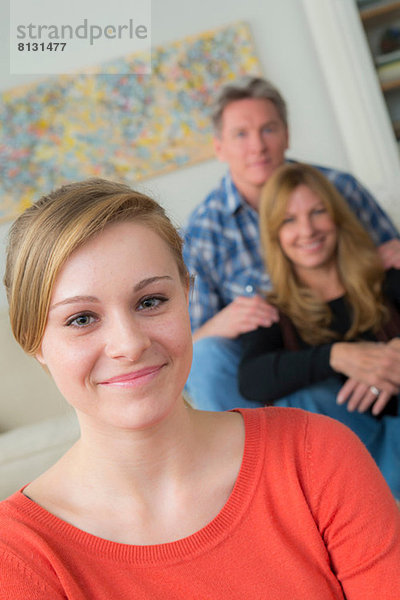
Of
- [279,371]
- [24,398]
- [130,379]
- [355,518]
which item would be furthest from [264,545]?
[24,398]

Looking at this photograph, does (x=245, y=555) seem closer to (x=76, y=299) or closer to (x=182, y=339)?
(x=182, y=339)

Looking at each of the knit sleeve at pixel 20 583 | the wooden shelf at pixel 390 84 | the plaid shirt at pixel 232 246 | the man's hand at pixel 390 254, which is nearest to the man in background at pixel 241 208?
the plaid shirt at pixel 232 246

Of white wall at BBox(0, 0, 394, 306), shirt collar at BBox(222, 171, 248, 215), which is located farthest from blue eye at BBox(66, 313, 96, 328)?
white wall at BBox(0, 0, 394, 306)

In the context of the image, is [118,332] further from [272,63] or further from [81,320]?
[272,63]

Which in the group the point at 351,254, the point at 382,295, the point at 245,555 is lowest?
the point at 245,555

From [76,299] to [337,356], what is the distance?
3.81 feet

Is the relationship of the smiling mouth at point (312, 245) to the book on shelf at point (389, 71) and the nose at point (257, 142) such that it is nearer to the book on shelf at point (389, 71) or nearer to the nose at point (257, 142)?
the nose at point (257, 142)

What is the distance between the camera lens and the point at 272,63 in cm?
362

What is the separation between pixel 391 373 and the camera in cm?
183

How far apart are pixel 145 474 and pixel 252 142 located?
5.87 ft

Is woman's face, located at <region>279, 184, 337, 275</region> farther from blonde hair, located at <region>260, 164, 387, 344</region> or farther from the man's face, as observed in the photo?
the man's face

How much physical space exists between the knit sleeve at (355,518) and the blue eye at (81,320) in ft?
1.18

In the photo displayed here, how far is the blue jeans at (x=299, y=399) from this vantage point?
6.05 ft

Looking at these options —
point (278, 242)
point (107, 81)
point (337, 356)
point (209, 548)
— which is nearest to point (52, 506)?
point (209, 548)
